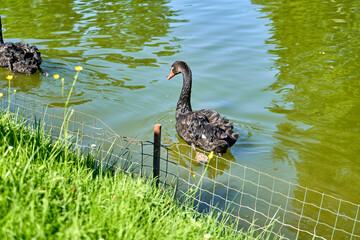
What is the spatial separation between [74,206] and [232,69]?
22.6ft

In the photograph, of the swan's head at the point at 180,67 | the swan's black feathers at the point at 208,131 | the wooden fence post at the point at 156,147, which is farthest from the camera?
the swan's head at the point at 180,67

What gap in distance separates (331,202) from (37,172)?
3542mm

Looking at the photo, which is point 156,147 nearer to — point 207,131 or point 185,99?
point 207,131

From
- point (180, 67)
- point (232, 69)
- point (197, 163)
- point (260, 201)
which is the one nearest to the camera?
point (260, 201)

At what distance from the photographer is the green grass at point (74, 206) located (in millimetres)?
3176

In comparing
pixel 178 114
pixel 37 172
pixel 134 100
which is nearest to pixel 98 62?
pixel 134 100

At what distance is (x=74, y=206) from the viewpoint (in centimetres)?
352

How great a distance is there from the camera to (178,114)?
25.1ft

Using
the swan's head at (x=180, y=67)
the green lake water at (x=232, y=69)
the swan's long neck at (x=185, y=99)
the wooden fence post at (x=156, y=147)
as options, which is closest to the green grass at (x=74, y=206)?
the wooden fence post at (x=156, y=147)

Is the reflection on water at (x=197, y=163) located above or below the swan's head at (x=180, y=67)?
below

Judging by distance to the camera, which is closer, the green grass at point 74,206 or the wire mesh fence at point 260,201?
the green grass at point 74,206

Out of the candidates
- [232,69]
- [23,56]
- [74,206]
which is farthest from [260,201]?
[23,56]

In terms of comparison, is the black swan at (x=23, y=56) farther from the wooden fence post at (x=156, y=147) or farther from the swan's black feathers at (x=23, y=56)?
the wooden fence post at (x=156, y=147)

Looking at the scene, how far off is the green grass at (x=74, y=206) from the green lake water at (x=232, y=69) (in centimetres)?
282
